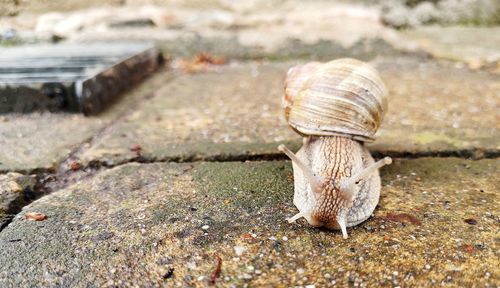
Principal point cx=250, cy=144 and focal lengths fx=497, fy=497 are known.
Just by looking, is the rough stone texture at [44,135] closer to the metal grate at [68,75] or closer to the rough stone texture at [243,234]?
the metal grate at [68,75]

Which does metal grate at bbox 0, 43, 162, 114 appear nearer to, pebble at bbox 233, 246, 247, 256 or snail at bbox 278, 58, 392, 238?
snail at bbox 278, 58, 392, 238

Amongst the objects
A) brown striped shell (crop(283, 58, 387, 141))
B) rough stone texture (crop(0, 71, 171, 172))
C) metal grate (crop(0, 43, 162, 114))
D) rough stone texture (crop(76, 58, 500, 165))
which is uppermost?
brown striped shell (crop(283, 58, 387, 141))

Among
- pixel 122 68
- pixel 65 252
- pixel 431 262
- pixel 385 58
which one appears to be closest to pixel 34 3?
pixel 122 68

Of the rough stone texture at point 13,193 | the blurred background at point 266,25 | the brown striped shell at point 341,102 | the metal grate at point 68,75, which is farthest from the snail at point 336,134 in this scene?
the blurred background at point 266,25

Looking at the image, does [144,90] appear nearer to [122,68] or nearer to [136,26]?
[122,68]

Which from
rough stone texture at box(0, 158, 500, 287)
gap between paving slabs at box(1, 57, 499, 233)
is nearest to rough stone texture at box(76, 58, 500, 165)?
gap between paving slabs at box(1, 57, 499, 233)
